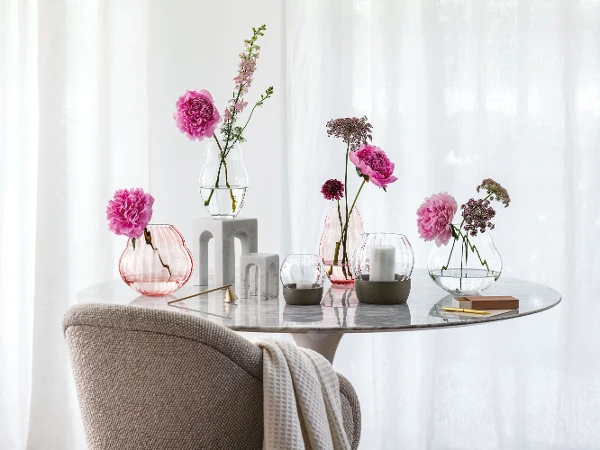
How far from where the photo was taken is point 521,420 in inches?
111

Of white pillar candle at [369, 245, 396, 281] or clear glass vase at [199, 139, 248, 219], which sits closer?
white pillar candle at [369, 245, 396, 281]

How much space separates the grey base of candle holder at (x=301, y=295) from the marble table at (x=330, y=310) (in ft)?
0.07

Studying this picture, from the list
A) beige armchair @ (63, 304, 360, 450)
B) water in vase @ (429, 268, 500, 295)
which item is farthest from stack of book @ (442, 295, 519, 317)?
beige armchair @ (63, 304, 360, 450)

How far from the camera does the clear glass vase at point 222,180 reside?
2137mm

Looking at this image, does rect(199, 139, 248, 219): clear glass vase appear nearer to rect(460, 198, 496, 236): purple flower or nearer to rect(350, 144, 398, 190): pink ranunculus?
rect(350, 144, 398, 190): pink ranunculus

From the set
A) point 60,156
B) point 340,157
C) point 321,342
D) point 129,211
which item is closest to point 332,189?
point 321,342

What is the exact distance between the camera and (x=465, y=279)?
198 cm

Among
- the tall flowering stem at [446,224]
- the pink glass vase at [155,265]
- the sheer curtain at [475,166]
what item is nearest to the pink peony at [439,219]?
the tall flowering stem at [446,224]

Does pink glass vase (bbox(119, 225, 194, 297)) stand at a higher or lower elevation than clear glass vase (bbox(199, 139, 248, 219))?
lower

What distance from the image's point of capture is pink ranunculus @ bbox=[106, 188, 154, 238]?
194 cm

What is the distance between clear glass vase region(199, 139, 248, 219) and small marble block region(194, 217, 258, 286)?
5 centimetres

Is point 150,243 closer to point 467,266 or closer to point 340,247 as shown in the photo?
point 340,247

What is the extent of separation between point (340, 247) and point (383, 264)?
1.02 ft

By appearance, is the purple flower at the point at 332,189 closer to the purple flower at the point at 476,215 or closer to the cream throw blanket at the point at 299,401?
the purple flower at the point at 476,215
